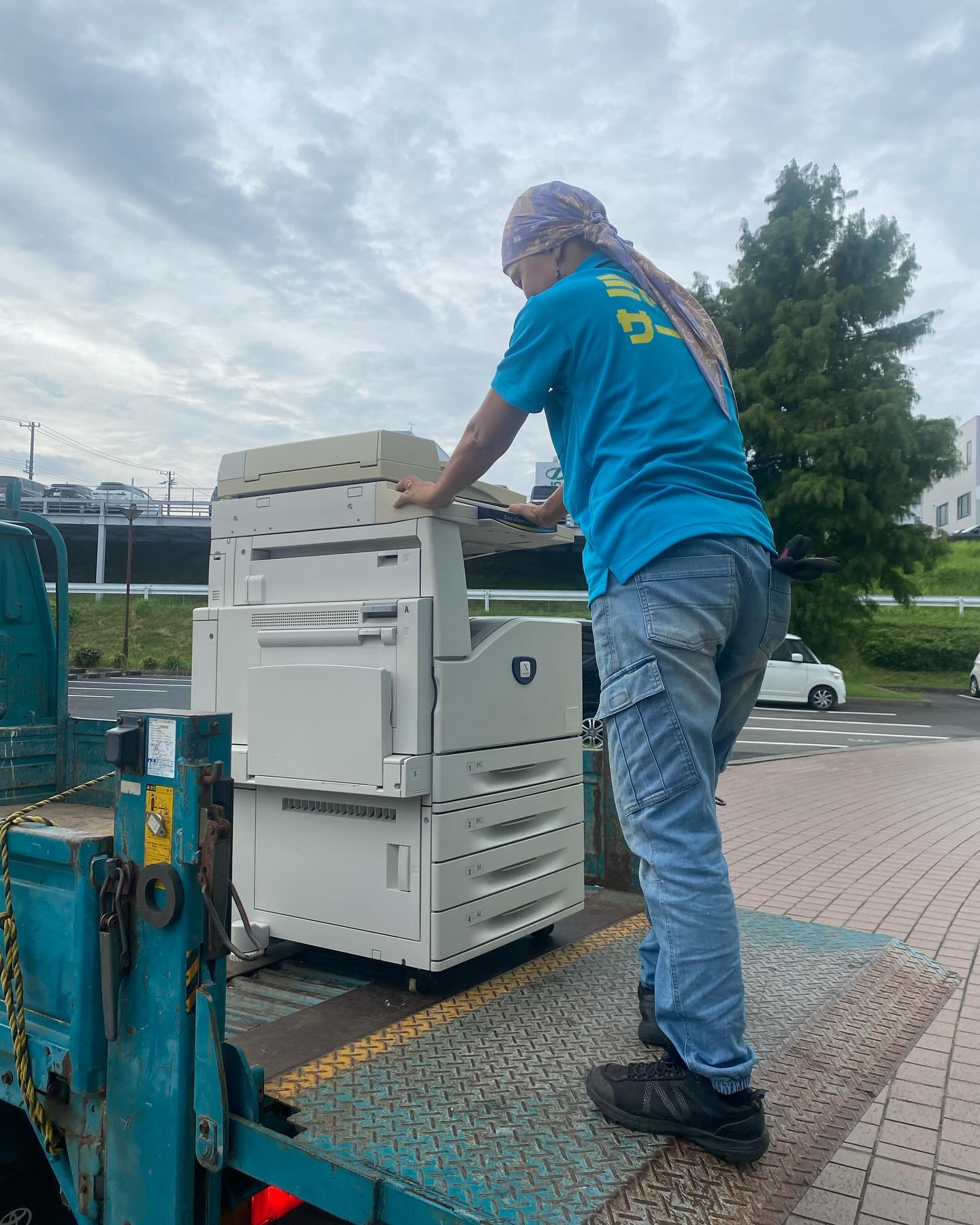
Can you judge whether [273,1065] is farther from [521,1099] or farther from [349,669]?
[349,669]

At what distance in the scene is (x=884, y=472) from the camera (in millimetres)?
19828

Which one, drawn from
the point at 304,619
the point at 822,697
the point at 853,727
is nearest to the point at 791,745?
the point at 853,727

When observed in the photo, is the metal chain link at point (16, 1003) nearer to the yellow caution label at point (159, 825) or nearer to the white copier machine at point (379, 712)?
the yellow caution label at point (159, 825)

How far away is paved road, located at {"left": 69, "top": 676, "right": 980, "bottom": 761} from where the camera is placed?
1324 cm

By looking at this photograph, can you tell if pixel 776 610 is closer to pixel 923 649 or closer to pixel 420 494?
pixel 420 494

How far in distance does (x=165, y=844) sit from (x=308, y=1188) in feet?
1.90

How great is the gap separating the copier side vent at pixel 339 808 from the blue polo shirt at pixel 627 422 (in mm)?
907

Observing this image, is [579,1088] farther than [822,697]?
Answer: No

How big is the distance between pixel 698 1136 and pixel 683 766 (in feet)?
2.15

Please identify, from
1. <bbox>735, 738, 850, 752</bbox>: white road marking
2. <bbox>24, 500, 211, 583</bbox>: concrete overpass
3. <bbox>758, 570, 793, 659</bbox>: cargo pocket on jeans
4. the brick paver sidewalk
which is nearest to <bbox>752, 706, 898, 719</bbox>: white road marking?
<bbox>735, 738, 850, 752</bbox>: white road marking

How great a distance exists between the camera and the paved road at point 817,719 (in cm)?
1324

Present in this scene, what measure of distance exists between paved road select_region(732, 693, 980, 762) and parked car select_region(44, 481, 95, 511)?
2839 centimetres

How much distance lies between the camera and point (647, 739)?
1814 millimetres

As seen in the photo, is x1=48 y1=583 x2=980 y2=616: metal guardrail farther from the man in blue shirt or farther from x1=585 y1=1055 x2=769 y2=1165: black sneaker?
x1=585 y1=1055 x2=769 y2=1165: black sneaker
